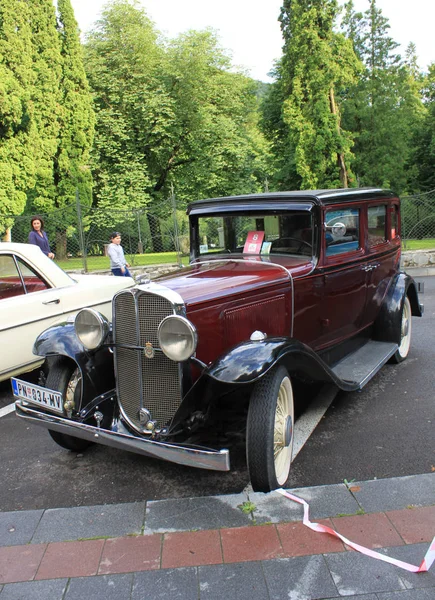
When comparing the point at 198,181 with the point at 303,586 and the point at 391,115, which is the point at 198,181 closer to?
the point at 391,115

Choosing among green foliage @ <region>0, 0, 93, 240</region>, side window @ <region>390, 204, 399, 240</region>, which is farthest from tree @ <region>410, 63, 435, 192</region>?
side window @ <region>390, 204, 399, 240</region>

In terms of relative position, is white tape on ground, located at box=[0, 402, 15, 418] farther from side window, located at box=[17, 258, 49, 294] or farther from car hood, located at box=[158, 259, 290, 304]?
car hood, located at box=[158, 259, 290, 304]

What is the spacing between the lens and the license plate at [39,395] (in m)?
3.02

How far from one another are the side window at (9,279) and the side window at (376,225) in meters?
3.67

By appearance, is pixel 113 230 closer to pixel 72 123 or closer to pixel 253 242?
pixel 72 123

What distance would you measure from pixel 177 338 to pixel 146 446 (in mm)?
626

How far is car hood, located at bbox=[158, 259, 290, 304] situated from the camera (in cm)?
316

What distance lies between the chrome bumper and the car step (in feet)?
5.66

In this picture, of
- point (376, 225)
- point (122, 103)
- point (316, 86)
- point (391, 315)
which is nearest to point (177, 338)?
point (391, 315)

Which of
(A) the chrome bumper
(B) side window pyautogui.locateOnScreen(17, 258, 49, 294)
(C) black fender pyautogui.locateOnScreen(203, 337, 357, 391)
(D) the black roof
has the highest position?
(D) the black roof

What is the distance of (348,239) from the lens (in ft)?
14.8

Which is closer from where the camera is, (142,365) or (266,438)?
(266,438)

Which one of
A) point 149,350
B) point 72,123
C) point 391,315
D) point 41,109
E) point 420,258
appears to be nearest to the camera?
point 149,350

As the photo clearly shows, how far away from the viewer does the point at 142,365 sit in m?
2.99
